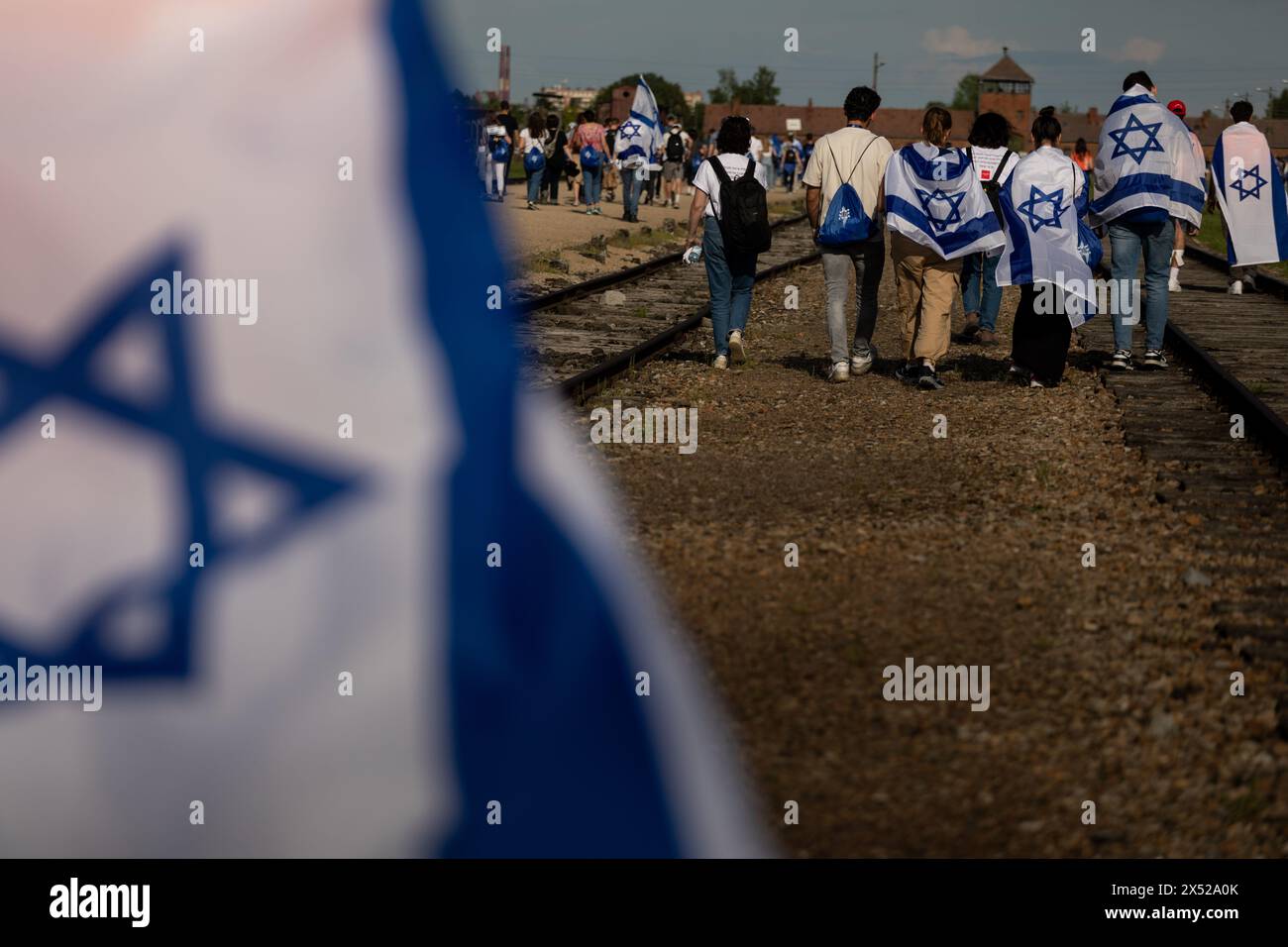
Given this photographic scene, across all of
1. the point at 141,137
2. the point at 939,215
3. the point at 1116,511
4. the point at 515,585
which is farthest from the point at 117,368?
the point at 939,215

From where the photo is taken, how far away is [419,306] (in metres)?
5.48

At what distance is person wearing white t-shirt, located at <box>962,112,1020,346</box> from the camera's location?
11812 millimetres

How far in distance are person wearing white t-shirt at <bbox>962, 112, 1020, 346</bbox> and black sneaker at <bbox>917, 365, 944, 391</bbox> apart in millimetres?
882

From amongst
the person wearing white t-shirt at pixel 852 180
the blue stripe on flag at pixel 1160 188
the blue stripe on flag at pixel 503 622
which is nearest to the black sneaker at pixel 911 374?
the person wearing white t-shirt at pixel 852 180

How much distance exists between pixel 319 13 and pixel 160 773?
8.85 ft

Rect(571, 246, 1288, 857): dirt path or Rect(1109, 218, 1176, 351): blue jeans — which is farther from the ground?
Rect(1109, 218, 1176, 351): blue jeans

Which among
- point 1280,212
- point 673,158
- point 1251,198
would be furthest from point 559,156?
point 1280,212

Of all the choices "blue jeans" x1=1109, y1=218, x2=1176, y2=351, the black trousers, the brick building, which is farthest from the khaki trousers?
the brick building

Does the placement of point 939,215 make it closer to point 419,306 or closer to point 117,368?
point 419,306

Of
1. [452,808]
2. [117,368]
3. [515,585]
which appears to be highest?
[117,368]

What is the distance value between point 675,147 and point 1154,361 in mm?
23418

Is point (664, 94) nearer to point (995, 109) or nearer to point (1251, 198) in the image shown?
point (995, 109)

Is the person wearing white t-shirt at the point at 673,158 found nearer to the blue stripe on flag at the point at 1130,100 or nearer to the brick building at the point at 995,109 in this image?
the blue stripe on flag at the point at 1130,100

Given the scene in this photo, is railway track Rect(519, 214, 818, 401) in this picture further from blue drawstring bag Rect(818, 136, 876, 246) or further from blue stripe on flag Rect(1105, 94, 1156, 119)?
blue stripe on flag Rect(1105, 94, 1156, 119)
